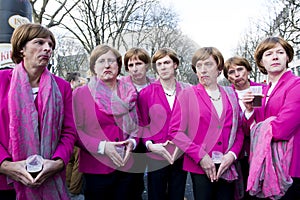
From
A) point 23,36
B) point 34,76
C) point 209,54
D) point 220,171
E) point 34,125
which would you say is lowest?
point 220,171

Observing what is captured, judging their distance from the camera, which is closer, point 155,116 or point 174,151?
point 174,151

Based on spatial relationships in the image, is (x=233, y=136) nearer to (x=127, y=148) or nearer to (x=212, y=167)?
(x=212, y=167)

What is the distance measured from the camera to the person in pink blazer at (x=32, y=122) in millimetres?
2166

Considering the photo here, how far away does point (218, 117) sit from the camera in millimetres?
2617

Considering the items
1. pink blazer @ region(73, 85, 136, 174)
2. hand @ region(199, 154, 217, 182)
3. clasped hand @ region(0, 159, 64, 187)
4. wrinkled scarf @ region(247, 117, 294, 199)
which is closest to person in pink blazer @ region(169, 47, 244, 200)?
hand @ region(199, 154, 217, 182)

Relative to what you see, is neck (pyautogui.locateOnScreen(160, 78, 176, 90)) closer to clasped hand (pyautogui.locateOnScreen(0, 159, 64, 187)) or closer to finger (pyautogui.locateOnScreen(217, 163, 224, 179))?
finger (pyautogui.locateOnScreen(217, 163, 224, 179))

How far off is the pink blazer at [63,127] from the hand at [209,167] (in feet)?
3.76

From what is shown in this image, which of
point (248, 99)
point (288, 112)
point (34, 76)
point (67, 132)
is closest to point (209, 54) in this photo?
point (248, 99)

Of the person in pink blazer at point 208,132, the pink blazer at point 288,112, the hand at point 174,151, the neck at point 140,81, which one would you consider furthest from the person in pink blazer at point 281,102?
the neck at point 140,81

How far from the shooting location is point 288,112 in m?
2.34

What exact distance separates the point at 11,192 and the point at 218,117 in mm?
1834

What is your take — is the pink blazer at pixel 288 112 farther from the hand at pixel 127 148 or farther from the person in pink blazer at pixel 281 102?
the hand at pixel 127 148

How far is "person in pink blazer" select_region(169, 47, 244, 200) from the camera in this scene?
8.43 ft

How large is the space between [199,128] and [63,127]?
1205mm
